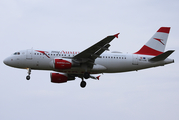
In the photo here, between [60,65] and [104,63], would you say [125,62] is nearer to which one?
[104,63]

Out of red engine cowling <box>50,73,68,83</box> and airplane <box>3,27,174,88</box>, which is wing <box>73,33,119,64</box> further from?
red engine cowling <box>50,73,68,83</box>

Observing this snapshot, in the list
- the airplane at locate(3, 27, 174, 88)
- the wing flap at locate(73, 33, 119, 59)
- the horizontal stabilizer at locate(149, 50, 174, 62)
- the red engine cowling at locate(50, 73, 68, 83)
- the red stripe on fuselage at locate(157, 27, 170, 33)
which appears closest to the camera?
the wing flap at locate(73, 33, 119, 59)

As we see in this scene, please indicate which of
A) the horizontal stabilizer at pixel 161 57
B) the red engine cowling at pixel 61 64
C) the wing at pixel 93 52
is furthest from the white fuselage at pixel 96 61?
the red engine cowling at pixel 61 64

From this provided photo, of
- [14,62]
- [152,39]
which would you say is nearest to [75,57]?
[14,62]

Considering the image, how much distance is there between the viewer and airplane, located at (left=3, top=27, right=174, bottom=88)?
1452 inches

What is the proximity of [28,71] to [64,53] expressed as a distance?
463 cm

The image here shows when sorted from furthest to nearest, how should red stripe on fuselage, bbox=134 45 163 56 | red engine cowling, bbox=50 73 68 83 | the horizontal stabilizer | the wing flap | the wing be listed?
1. red engine cowling, bbox=50 73 68 83
2. red stripe on fuselage, bbox=134 45 163 56
3. the horizontal stabilizer
4. the wing
5. the wing flap

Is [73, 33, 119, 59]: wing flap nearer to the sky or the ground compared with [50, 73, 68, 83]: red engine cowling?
nearer to the sky

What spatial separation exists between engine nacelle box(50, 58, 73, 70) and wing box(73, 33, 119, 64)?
1025 millimetres

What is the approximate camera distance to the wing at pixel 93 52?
3450 cm

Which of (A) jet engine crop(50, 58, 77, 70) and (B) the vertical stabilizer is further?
(B) the vertical stabilizer

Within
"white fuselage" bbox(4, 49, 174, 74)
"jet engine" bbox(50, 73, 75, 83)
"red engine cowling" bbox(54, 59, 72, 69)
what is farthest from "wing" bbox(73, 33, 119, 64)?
"jet engine" bbox(50, 73, 75, 83)

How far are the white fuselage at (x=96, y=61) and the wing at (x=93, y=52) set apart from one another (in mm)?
767

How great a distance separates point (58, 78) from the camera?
41781mm
